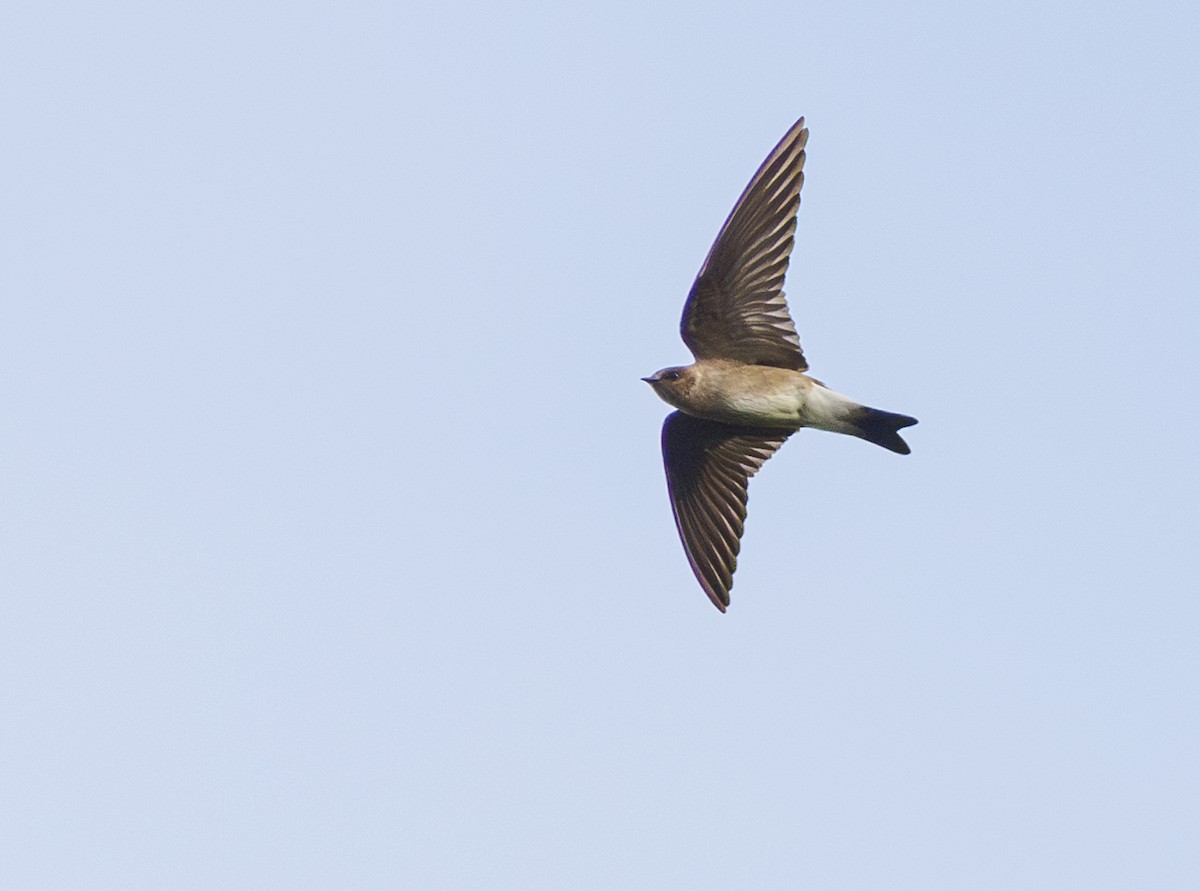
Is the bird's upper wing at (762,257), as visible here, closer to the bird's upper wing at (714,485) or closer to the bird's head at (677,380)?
the bird's head at (677,380)

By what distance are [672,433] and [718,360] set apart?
514 mm

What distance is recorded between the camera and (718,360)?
767 centimetres

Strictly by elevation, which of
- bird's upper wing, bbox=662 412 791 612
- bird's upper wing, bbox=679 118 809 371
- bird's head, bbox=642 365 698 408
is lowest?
bird's upper wing, bbox=662 412 791 612

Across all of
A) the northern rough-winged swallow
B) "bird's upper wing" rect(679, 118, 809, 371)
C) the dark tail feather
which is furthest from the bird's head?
the dark tail feather

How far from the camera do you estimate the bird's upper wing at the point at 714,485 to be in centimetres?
795

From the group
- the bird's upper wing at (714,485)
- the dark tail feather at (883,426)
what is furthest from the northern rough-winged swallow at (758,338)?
the bird's upper wing at (714,485)

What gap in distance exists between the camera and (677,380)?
7684 mm

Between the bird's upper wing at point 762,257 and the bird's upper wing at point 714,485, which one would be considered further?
the bird's upper wing at point 714,485

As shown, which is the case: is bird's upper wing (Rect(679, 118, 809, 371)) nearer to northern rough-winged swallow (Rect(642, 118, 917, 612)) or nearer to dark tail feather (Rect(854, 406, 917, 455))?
northern rough-winged swallow (Rect(642, 118, 917, 612))

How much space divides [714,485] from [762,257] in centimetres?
100

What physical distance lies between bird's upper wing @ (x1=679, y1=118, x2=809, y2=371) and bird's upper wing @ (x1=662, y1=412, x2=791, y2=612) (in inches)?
19.6

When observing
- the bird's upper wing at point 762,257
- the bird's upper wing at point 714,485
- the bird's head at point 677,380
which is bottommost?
the bird's upper wing at point 714,485

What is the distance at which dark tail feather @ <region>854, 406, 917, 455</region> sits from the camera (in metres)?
7.43

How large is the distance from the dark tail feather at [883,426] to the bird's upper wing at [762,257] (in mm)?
365
